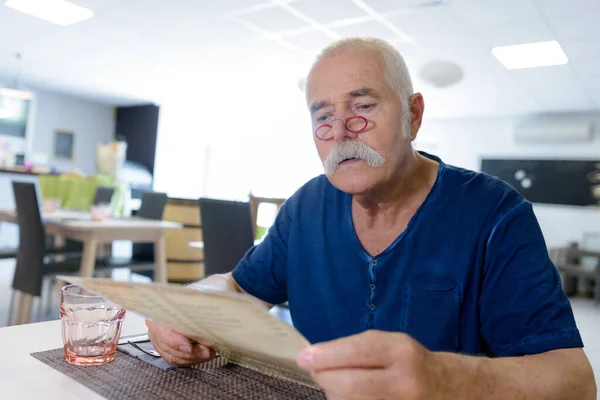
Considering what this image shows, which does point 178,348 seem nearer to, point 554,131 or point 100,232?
point 100,232

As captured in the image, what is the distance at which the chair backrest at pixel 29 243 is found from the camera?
274 cm

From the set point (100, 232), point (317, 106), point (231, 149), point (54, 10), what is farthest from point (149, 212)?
point (231, 149)

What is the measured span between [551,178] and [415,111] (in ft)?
25.0

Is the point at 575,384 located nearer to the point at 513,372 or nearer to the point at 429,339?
the point at 513,372

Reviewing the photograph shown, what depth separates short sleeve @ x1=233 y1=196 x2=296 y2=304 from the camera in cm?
108

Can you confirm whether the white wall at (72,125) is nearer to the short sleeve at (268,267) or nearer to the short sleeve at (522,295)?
the short sleeve at (268,267)

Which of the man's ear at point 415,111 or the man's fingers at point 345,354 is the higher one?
the man's ear at point 415,111

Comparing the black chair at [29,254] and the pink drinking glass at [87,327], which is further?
the black chair at [29,254]

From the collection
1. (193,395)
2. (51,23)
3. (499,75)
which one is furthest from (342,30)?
(193,395)

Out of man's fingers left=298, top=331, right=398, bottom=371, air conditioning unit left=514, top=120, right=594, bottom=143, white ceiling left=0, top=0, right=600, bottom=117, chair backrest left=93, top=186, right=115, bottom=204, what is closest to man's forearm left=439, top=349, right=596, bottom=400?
man's fingers left=298, top=331, right=398, bottom=371

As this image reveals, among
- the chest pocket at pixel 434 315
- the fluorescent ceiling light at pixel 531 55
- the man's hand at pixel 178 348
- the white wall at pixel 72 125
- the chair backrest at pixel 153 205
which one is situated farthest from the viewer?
the white wall at pixel 72 125

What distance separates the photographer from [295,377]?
2.14ft

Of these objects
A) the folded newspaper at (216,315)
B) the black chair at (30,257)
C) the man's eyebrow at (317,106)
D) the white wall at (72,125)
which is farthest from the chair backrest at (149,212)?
the white wall at (72,125)

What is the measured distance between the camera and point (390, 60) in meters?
0.90
